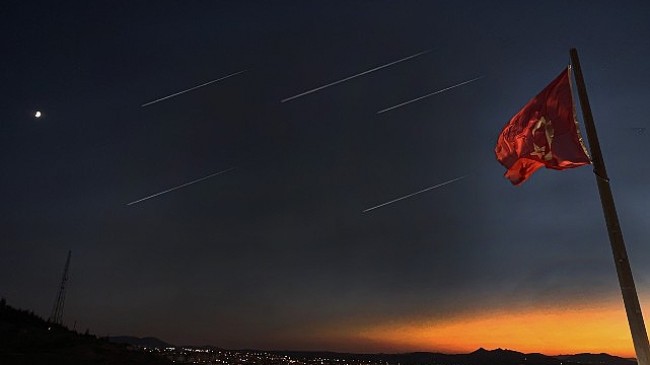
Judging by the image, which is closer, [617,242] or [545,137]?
[617,242]

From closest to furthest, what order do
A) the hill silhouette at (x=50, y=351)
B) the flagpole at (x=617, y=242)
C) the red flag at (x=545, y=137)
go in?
1. the flagpole at (x=617, y=242)
2. the red flag at (x=545, y=137)
3. the hill silhouette at (x=50, y=351)

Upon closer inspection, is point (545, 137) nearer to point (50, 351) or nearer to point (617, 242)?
point (617, 242)

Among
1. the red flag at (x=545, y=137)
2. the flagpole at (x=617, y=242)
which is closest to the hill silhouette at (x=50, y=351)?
the red flag at (x=545, y=137)

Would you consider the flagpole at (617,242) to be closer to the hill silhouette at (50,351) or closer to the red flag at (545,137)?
the red flag at (545,137)

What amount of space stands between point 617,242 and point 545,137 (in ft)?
11.9

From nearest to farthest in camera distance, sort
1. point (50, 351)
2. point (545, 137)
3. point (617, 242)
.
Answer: point (617, 242)
point (545, 137)
point (50, 351)

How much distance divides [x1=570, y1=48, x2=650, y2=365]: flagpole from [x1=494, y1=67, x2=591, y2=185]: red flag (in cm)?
73

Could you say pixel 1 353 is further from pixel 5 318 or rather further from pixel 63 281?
pixel 63 281

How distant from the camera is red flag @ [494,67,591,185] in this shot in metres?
12.1

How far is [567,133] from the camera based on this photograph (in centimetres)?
1216

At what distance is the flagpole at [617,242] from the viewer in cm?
955

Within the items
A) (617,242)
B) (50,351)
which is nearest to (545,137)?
(617,242)

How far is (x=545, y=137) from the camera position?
12836 mm

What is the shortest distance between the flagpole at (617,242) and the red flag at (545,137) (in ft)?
2.39
